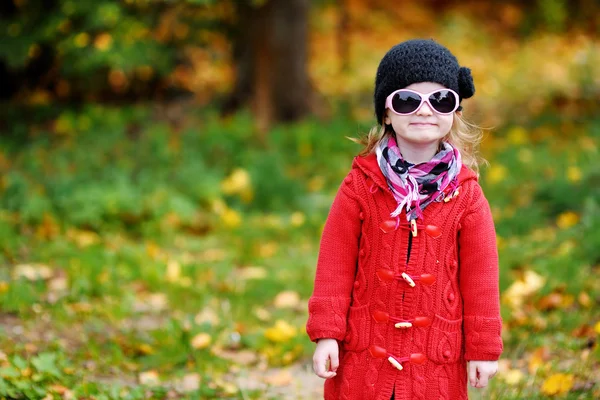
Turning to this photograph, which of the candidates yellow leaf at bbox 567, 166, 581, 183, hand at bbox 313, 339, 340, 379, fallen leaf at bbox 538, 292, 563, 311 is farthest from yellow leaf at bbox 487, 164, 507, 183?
hand at bbox 313, 339, 340, 379

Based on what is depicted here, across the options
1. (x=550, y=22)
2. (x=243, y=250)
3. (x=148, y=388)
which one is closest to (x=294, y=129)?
(x=243, y=250)

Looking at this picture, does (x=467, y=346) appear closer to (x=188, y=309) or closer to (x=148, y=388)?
(x=148, y=388)

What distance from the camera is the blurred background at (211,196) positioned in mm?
3479

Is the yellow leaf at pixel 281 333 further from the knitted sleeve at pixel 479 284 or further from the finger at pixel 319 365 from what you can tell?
the knitted sleeve at pixel 479 284

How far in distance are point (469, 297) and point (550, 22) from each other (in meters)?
12.4

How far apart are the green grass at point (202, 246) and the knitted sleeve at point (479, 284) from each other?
0.86 meters

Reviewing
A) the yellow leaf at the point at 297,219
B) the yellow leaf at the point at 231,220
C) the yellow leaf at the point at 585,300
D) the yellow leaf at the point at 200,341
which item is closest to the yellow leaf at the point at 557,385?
the yellow leaf at the point at 585,300

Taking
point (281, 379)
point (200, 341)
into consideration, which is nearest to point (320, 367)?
point (281, 379)

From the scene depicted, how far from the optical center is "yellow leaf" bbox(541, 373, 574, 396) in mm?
2904

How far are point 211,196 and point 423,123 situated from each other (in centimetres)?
402

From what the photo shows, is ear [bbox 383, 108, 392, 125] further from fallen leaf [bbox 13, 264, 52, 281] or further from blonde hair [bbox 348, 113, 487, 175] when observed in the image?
fallen leaf [bbox 13, 264, 52, 281]

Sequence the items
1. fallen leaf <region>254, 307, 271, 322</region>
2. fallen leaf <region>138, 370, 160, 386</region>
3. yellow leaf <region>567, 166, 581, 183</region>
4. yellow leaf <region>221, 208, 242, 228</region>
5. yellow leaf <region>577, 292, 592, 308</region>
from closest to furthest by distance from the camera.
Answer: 1. fallen leaf <region>138, 370, 160, 386</region>
2. yellow leaf <region>577, 292, 592, 308</region>
3. fallen leaf <region>254, 307, 271, 322</region>
4. yellow leaf <region>567, 166, 581, 183</region>
5. yellow leaf <region>221, 208, 242, 228</region>

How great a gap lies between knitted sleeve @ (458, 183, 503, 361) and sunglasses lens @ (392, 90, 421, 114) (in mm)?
347

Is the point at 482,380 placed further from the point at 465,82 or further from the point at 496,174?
the point at 496,174
